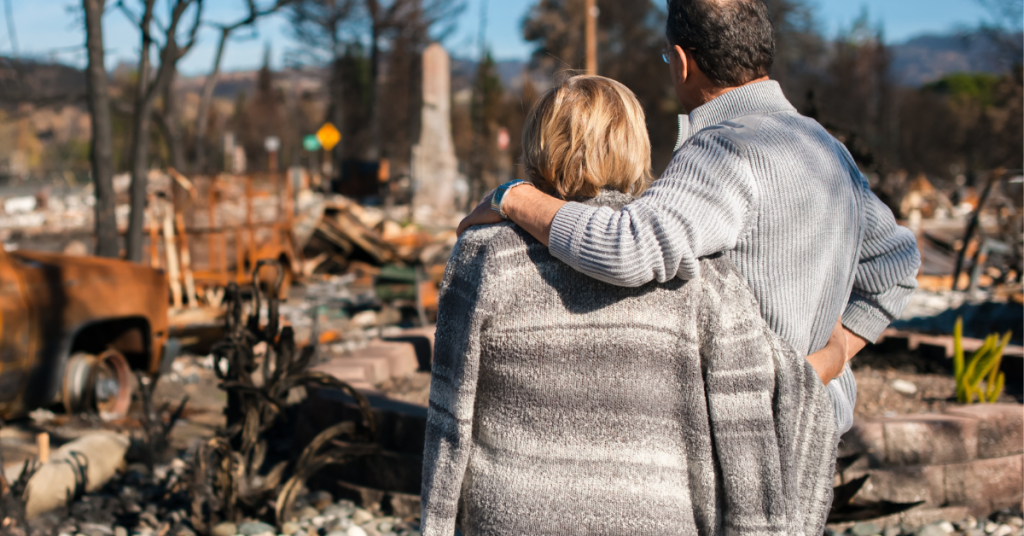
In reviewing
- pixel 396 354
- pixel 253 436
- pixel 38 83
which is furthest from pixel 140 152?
pixel 253 436

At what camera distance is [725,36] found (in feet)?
5.47

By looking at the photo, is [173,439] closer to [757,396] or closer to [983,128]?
[757,396]

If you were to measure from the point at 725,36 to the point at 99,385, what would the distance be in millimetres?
5229

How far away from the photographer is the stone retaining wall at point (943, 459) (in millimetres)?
3547

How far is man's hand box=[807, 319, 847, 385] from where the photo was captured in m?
1.72

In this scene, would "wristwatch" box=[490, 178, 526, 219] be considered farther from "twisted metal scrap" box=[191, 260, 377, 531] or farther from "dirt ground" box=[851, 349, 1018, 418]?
"dirt ground" box=[851, 349, 1018, 418]

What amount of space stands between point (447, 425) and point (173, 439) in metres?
4.02

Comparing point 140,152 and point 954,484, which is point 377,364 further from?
point 140,152

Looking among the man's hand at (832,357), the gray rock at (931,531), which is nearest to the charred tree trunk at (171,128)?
the gray rock at (931,531)

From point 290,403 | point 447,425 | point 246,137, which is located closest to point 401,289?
point 290,403

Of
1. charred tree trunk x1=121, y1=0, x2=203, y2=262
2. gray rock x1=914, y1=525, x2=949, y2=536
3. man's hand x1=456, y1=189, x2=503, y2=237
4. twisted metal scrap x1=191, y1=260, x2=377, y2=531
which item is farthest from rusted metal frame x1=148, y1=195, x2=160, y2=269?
man's hand x1=456, y1=189, x2=503, y2=237

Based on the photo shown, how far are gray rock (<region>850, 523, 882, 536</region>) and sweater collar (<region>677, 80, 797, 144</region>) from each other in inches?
Answer: 95.9

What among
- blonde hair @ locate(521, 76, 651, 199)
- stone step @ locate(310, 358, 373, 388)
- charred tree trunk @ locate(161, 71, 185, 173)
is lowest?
stone step @ locate(310, 358, 373, 388)

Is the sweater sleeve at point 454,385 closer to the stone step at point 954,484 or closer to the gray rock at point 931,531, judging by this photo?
the stone step at point 954,484
